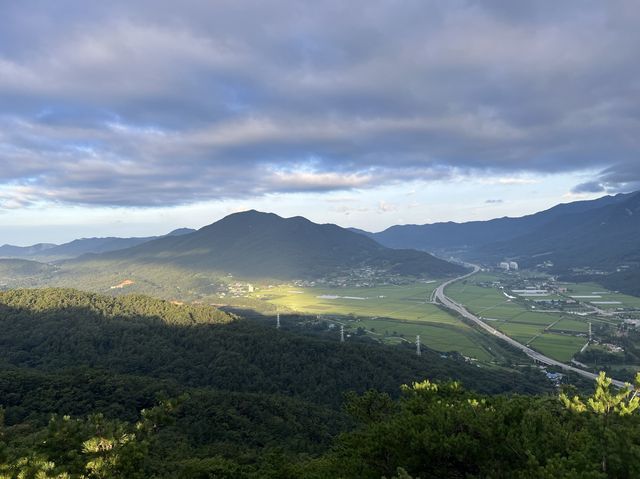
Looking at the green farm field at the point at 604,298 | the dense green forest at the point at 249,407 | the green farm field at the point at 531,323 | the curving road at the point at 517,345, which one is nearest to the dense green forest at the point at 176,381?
the dense green forest at the point at 249,407

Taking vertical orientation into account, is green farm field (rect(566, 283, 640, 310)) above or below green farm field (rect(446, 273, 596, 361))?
above

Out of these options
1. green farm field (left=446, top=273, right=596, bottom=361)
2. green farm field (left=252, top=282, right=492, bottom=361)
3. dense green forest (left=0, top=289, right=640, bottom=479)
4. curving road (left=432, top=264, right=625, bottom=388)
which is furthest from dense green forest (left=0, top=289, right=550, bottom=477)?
green farm field (left=446, top=273, right=596, bottom=361)

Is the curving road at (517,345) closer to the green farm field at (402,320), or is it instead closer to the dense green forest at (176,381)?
the green farm field at (402,320)

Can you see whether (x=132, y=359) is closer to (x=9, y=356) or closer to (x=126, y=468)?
(x=9, y=356)

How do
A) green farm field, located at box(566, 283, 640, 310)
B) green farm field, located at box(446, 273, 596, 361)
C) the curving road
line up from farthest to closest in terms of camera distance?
green farm field, located at box(566, 283, 640, 310) → green farm field, located at box(446, 273, 596, 361) → the curving road

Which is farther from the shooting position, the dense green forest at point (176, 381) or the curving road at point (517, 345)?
the curving road at point (517, 345)

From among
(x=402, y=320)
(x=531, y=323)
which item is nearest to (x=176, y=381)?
(x=402, y=320)

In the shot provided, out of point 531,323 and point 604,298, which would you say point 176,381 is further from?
point 604,298

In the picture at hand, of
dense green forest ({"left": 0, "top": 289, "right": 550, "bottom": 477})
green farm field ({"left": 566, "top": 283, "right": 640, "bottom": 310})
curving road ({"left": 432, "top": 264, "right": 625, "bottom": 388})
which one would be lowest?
curving road ({"left": 432, "top": 264, "right": 625, "bottom": 388})

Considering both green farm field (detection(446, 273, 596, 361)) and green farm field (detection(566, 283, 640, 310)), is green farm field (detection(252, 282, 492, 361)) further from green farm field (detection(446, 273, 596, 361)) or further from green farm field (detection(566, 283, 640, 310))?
green farm field (detection(566, 283, 640, 310))
